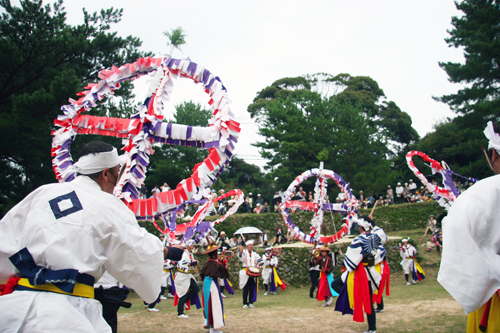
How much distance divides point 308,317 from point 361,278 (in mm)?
2598

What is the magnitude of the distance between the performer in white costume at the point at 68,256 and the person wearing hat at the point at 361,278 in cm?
535

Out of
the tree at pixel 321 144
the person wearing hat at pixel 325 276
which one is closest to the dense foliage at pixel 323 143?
the tree at pixel 321 144

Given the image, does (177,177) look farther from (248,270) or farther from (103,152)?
(103,152)

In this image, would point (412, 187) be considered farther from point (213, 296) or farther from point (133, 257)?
point (133, 257)

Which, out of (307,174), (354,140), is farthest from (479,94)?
(307,174)

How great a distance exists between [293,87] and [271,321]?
35.1m

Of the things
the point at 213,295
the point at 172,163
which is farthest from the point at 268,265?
the point at 172,163

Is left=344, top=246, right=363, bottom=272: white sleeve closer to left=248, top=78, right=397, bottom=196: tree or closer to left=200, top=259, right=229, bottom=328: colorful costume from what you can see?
left=200, top=259, right=229, bottom=328: colorful costume

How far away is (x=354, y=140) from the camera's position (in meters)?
29.6

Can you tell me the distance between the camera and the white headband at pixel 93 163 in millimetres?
2523

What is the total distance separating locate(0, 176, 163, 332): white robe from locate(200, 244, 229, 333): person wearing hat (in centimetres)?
554

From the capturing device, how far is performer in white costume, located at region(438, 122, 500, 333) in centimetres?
229

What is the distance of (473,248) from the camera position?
90.7 inches

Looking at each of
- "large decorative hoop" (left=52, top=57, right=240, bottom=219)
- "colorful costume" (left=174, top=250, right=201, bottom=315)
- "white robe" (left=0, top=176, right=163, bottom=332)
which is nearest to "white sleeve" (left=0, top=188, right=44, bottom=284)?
"white robe" (left=0, top=176, right=163, bottom=332)
